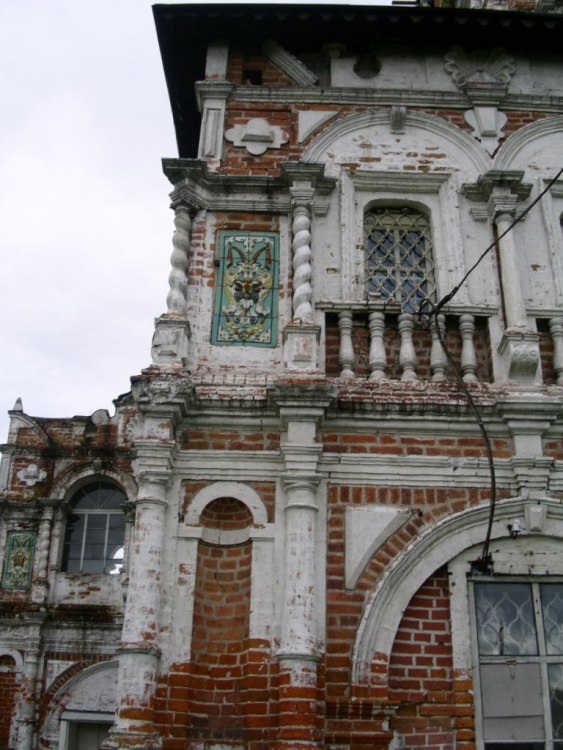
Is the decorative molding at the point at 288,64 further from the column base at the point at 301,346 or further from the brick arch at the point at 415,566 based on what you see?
the brick arch at the point at 415,566

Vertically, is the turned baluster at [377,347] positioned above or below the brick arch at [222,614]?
above

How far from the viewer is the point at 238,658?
255 inches

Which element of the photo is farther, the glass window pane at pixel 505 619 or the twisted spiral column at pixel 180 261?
the twisted spiral column at pixel 180 261

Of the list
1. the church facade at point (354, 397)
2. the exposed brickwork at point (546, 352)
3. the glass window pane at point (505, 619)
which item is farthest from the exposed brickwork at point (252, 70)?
the glass window pane at point (505, 619)

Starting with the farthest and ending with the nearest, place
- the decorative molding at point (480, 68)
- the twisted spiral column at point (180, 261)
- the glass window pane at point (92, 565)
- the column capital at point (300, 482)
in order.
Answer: the glass window pane at point (92, 565), the decorative molding at point (480, 68), the twisted spiral column at point (180, 261), the column capital at point (300, 482)

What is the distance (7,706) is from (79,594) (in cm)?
206

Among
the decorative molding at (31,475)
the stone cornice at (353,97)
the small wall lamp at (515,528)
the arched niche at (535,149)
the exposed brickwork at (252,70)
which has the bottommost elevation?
the small wall lamp at (515,528)

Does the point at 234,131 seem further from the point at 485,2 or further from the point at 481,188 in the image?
the point at 485,2

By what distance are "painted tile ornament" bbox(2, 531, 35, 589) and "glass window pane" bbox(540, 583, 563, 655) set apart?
10.4m

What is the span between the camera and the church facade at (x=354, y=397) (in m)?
6.34

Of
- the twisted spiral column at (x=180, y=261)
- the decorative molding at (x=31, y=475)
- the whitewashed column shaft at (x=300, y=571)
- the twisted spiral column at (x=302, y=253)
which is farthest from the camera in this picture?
the decorative molding at (x=31, y=475)

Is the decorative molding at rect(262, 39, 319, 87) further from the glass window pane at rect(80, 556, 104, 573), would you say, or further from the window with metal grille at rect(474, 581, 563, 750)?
the glass window pane at rect(80, 556, 104, 573)

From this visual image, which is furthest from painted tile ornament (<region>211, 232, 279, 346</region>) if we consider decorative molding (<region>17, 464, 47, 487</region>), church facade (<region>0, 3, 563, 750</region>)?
decorative molding (<region>17, 464, 47, 487</region>)

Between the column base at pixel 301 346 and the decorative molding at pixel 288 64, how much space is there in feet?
10.6
